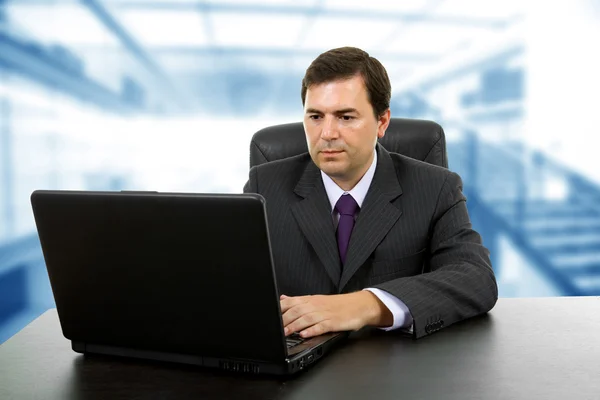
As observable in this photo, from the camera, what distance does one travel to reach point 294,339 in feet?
4.06

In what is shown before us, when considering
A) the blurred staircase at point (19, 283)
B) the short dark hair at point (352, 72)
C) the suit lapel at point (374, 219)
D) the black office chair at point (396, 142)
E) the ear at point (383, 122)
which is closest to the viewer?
the suit lapel at point (374, 219)

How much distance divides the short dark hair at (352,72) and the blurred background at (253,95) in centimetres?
238

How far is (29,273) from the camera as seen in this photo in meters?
4.21

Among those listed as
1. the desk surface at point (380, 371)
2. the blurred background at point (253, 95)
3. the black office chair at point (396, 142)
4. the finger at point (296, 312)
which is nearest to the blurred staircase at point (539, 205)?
the blurred background at point (253, 95)

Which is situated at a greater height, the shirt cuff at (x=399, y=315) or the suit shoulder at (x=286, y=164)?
the suit shoulder at (x=286, y=164)

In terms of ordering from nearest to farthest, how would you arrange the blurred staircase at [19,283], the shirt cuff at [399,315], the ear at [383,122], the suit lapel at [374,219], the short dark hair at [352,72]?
the shirt cuff at [399,315], the suit lapel at [374,219], the short dark hair at [352,72], the ear at [383,122], the blurred staircase at [19,283]

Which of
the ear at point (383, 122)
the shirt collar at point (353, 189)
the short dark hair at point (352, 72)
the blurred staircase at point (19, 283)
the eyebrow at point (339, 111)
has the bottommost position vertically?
the blurred staircase at point (19, 283)

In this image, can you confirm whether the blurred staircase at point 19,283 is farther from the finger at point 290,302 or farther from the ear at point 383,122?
the finger at point 290,302

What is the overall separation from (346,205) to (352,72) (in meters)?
0.38

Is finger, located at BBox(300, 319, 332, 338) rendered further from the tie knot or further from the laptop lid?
the tie knot

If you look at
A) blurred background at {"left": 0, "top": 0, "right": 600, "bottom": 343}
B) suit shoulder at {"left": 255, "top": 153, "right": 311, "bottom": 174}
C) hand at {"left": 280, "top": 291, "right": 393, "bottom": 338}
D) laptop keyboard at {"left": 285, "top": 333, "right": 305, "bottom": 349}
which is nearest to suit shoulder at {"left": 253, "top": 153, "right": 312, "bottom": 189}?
suit shoulder at {"left": 255, "top": 153, "right": 311, "bottom": 174}

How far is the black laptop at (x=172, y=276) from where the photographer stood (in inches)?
40.3

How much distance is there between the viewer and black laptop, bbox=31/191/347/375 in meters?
1.02

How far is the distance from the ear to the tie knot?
0.28 m
